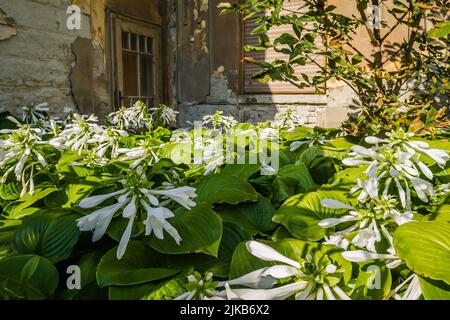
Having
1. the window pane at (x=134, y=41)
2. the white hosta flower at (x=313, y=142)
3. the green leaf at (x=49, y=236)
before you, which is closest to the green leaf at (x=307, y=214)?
the green leaf at (x=49, y=236)

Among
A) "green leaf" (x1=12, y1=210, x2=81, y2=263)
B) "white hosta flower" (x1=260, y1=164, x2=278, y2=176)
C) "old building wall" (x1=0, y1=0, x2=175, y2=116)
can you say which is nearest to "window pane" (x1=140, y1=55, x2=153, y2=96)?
"old building wall" (x1=0, y1=0, x2=175, y2=116)

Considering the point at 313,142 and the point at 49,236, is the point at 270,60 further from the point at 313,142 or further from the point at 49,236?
the point at 49,236

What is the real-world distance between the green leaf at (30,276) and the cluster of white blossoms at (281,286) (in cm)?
35

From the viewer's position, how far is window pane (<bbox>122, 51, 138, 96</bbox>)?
534cm

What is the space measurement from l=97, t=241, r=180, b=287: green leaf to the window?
14.4ft

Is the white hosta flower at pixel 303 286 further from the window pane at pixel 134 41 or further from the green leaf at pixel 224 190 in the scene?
the window pane at pixel 134 41

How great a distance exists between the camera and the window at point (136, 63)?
203 inches

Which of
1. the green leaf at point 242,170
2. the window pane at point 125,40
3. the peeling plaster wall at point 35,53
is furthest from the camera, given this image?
the window pane at point 125,40

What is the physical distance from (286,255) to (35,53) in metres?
3.78

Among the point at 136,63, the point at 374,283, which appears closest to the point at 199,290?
the point at 374,283

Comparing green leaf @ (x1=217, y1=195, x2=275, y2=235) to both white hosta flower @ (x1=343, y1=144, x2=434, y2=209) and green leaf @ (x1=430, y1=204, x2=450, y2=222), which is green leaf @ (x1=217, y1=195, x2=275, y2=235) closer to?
white hosta flower @ (x1=343, y1=144, x2=434, y2=209)
